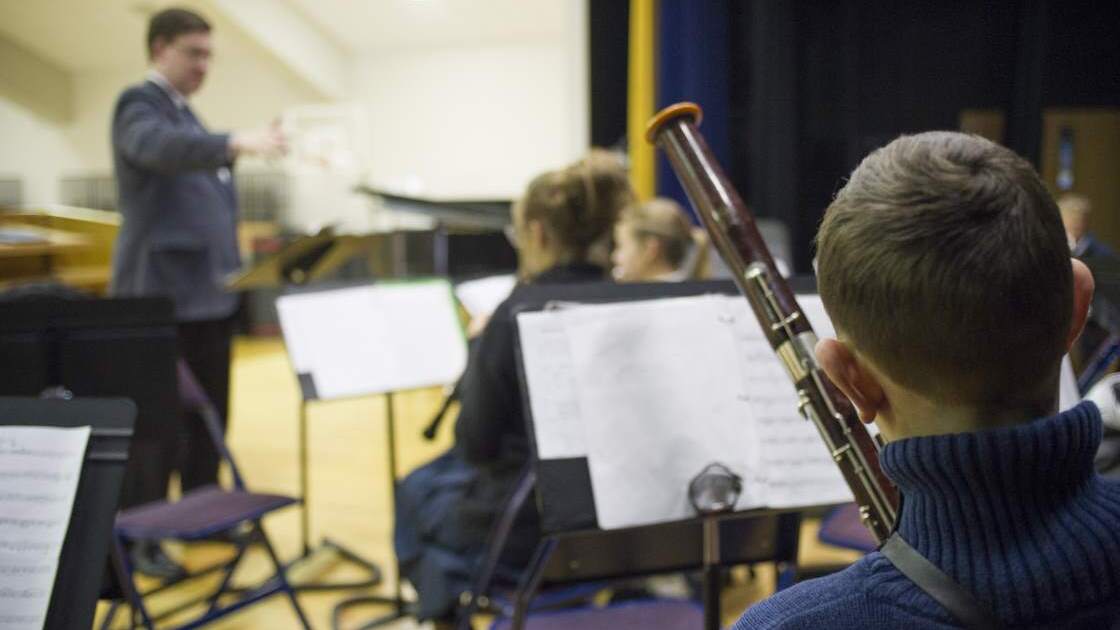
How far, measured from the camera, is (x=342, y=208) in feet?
24.2

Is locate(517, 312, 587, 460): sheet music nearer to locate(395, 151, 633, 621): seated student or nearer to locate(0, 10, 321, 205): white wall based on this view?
locate(395, 151, 633, 621): seated student

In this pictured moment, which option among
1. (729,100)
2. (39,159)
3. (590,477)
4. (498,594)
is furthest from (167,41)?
(39,159)

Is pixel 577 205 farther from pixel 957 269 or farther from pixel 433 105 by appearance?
pixel 433 105

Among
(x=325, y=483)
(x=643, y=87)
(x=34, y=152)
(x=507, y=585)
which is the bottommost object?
(x=325, y=483)

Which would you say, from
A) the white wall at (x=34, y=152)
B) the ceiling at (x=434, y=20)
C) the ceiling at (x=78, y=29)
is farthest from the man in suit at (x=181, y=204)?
the white wall at (x=34, y=152)

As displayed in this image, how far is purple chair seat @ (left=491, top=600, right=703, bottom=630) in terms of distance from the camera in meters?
1.41

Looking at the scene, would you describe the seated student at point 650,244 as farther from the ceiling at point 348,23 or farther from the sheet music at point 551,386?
the ceiling at point 348,23

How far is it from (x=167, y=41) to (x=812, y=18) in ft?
8.81

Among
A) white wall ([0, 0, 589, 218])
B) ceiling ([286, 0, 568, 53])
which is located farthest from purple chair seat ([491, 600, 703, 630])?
white wall ([0, 0, 589, 218])

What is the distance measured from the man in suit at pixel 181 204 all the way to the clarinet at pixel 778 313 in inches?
69.4

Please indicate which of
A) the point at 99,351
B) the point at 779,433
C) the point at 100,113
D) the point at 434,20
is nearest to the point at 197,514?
the point at 99,351

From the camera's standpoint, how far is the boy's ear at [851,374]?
65cm

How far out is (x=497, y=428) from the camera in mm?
1704

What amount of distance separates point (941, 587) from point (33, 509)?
90 centimetres
